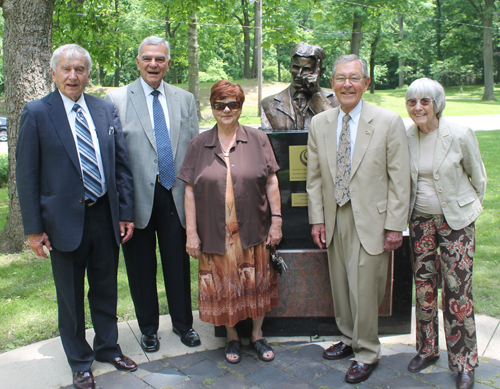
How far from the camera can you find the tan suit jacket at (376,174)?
2.94m

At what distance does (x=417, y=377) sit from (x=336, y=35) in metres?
32.9

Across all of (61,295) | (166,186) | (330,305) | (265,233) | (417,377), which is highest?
(166,186)

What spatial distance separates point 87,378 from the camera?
3.06 meters

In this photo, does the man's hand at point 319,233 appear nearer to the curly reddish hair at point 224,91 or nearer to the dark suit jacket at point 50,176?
the curly reddish hair at point 224,91

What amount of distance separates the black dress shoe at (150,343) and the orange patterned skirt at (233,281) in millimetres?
492

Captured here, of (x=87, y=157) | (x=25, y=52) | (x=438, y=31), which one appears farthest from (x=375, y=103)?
(x=87, y=157)

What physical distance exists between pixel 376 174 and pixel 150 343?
207 centimetres

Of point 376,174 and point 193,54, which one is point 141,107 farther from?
point 193,54

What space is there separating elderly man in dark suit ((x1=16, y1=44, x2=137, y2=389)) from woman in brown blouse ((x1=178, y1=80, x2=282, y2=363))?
0.49m

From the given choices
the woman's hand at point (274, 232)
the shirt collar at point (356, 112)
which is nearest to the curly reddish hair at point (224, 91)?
the shirt collar at point (356, 112)

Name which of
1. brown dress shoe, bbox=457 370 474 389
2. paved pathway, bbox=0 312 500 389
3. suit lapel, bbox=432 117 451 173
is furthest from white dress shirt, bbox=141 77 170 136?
brown dress shoe, bbox=457 370 474 389

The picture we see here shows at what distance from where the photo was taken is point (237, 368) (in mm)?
3311

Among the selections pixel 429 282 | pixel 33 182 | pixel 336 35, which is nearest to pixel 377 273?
pixel 429 282

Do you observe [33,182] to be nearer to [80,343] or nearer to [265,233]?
[80,343]
